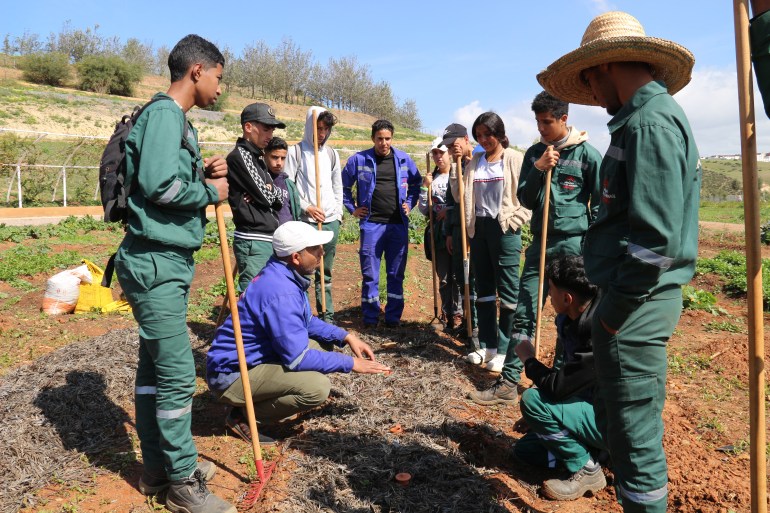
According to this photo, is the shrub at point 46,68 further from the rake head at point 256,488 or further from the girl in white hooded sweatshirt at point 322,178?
the rake head at point 256,488

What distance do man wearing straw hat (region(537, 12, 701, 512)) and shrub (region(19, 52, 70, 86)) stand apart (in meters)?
60.2

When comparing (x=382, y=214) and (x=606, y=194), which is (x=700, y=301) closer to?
(x=382, y=214)

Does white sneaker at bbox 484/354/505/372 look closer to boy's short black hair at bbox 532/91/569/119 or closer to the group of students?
the group of students

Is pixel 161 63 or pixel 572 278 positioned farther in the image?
pixel 161 63

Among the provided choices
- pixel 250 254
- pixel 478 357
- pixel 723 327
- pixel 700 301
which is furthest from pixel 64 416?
pixel 700 301

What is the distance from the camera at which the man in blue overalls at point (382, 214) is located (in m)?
6.51

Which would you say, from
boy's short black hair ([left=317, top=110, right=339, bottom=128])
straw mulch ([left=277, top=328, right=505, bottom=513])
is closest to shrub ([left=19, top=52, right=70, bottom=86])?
boy's short black hair ([left=317, top=110, right=339, bottom=128])

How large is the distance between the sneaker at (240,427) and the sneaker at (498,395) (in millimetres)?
1650

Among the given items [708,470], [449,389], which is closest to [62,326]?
[449,389]

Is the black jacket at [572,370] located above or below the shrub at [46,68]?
below

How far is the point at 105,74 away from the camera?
5200 centimetres

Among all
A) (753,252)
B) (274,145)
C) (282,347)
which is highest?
(274,145)

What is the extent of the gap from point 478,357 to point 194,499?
3.17m

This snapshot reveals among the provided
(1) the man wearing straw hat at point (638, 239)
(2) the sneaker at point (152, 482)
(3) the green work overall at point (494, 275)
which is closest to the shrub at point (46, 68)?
(3) the green work overall at point (494, 275)
